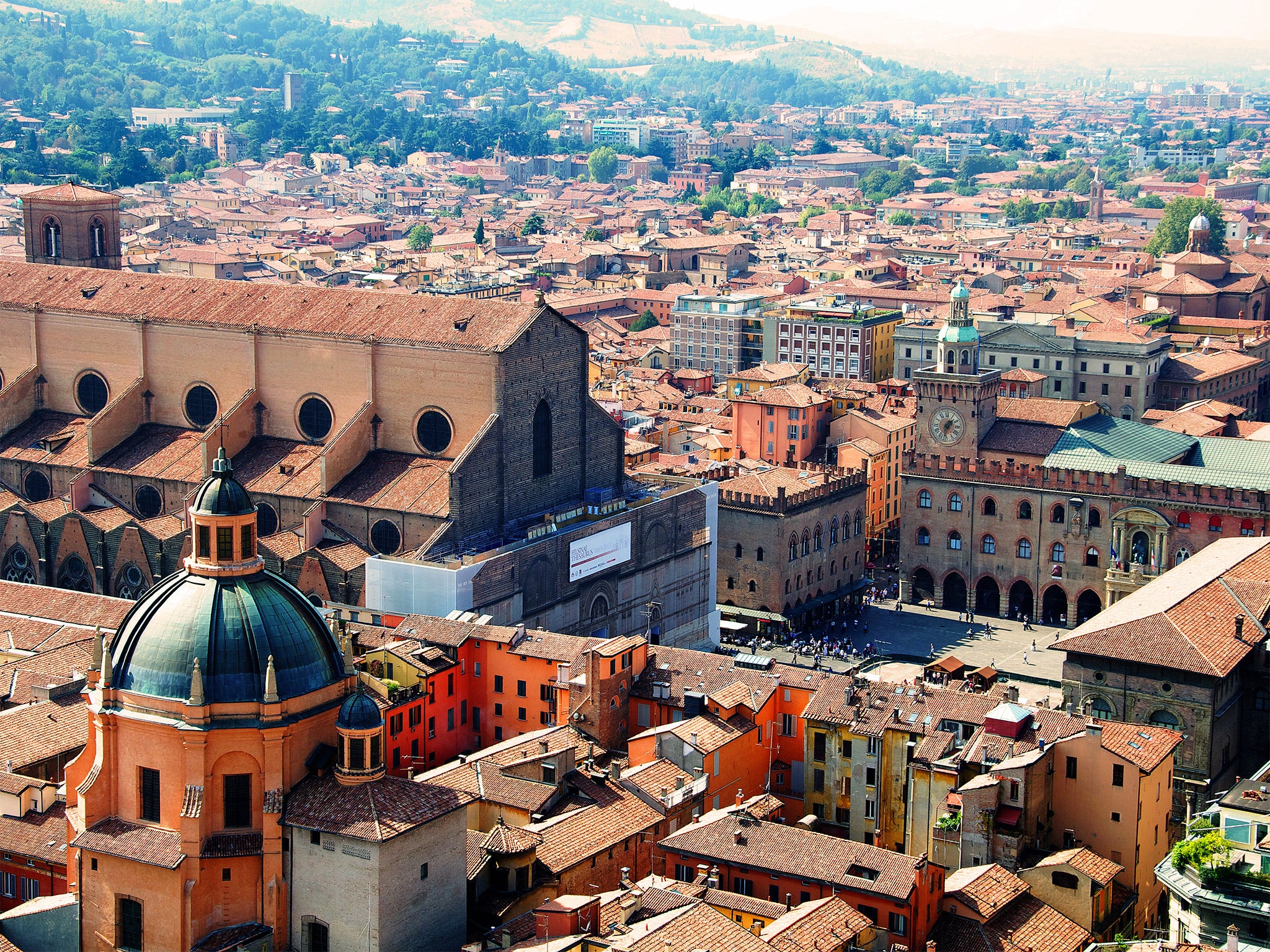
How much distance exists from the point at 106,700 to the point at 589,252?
111m

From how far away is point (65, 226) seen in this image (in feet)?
252

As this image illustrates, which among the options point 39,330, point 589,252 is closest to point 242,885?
point 39,330

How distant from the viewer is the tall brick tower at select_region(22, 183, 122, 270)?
76.6m

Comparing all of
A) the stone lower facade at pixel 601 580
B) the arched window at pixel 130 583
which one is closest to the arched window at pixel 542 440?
the stone lower facade at pixel 601 580

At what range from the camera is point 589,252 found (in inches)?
5851

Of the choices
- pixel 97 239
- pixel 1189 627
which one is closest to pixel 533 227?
pixel 97 239

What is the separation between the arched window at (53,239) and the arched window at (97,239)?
3.57ft

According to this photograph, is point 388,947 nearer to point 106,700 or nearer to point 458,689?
point 106,700

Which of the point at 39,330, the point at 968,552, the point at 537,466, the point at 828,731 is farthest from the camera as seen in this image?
the point at 968,552

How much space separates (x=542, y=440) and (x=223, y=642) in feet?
83.7

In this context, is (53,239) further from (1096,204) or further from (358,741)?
(1096,204)

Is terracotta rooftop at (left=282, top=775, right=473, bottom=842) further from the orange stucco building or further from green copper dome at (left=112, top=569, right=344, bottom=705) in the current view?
green copper dome at (left=112, top=569, right=344, bottom=705)

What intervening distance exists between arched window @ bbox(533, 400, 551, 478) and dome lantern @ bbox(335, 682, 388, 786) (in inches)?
974

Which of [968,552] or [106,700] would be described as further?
[968,552]
